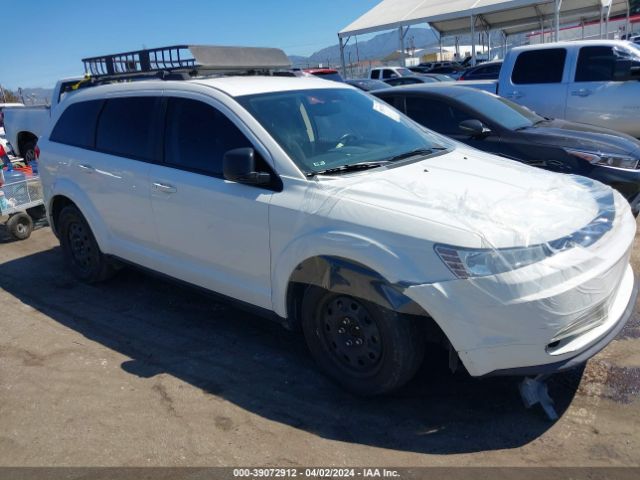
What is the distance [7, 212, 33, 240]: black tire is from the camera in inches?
287

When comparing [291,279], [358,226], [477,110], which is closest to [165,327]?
[291,279]

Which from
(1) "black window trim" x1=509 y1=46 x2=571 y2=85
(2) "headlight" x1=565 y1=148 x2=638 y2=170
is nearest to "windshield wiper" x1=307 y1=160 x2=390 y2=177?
(2) "headlight" x1=565 y1=148 x2=638 y2=170

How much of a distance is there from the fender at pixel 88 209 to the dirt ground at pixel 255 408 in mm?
767

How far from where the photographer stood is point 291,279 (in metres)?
3.46

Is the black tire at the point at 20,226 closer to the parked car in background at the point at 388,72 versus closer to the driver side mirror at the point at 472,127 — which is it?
the driver side mirror at the point at 472,127

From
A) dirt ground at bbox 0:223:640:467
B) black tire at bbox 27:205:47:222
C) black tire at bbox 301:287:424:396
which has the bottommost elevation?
dirt ground at bbox 0:223:640:467

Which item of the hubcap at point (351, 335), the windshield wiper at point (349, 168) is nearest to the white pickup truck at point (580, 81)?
the windshield wiper at point (349, 168)

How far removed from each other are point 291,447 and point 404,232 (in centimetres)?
129

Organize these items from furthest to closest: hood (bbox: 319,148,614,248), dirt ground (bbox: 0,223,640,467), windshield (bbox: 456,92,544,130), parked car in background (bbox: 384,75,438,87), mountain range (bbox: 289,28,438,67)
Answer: mountain range (bbox: 289,28,438,67)
parked car in background (bbox: 384,75,438,87)
windshield (bbox: 456,92,544,130)
dirt ground (bbox: 0,223,640,467)
hood (bbox: 319,148,614,248)

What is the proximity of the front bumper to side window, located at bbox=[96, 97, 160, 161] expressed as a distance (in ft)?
8.58

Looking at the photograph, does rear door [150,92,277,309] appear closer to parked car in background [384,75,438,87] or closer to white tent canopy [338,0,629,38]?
parked car in background [384,75,438,87]

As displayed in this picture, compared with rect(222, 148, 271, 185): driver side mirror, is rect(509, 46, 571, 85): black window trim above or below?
above

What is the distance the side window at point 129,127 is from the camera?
4465mm

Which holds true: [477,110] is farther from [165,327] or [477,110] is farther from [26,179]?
[26,179]
